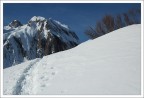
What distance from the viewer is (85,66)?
29.4ft

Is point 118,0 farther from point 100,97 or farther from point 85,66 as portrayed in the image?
point 100,97

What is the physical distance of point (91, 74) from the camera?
805cm

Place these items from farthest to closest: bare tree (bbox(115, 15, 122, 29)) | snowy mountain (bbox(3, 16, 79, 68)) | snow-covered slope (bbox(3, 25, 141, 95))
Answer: snowy mountain (bbox(3, 16, 79, 68)) < bare tree (bbox(115, 15, 122, 29)) < snow-covered slope (bbox(3, 25, 141, 95))

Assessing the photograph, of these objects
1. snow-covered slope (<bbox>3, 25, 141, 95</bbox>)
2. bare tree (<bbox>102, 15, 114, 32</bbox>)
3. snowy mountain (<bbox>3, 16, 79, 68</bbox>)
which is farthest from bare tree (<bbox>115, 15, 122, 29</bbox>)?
snowy mountain (<bbox>3, 16, 79, 68</bbox>)

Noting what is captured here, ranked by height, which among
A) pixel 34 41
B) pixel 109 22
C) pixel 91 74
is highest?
pixel 109 22

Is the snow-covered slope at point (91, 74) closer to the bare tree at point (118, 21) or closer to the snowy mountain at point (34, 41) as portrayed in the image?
the bare tree at point (118, 21)

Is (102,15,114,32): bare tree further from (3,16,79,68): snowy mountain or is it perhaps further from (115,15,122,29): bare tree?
(3,16,79,68): snowy mountain

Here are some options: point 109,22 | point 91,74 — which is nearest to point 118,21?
point 109,22

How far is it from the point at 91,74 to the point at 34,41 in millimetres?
132937

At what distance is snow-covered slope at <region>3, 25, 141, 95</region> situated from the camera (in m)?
6.98

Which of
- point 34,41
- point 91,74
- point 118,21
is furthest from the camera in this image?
point 34,41

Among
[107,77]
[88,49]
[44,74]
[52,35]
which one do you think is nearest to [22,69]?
[44,74]

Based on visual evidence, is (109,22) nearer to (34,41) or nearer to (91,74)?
(91,74)

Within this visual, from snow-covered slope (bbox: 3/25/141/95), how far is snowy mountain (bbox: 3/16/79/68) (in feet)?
338
